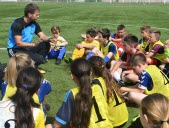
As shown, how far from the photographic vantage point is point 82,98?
3908 mm

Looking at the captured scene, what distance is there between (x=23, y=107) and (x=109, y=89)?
1.41 m

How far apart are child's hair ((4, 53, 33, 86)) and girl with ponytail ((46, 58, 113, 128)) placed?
0.74 m

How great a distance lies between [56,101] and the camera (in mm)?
6320

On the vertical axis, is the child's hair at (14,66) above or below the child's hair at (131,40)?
above

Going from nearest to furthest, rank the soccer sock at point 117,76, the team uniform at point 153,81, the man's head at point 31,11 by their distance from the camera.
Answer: the team uniform at point 153,81 < the soccer sock at point 117,76 < the man's head at point 31,11

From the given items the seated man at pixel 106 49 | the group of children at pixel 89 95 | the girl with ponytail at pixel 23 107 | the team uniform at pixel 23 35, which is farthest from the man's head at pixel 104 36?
the girl with ponytail at pixel 23 107

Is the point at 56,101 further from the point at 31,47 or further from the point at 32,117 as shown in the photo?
the point at 32,117

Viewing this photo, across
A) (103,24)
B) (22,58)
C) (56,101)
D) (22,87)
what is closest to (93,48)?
(56,101)

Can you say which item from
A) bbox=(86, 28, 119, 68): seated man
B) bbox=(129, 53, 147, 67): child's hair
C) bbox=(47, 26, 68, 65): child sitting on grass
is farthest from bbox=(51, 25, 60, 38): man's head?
bbox=(129, 53, 147, 67): child's hair

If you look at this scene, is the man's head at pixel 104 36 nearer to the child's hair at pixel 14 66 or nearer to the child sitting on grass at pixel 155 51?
the child sitting on grass at pixel 155 51

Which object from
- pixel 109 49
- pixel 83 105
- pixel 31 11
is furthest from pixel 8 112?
pixel 109 49

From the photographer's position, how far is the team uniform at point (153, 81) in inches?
214

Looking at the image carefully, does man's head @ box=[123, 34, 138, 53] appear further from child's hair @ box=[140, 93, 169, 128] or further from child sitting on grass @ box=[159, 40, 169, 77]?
child's hair @ box=[140, 93, 169, 128]

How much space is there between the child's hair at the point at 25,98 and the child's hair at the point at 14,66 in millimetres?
749
